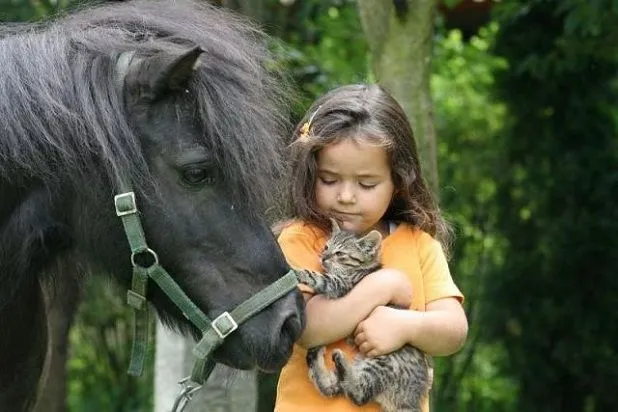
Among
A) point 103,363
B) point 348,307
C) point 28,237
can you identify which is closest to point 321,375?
point 348,307

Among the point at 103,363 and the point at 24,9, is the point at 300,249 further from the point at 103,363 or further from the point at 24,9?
the point at 103,363

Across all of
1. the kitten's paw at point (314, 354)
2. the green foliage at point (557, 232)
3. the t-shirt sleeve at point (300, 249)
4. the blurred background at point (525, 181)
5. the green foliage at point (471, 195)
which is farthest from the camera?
the green foliage at point (471, 195)

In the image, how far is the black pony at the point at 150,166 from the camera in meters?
3.00

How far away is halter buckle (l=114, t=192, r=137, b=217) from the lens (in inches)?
118

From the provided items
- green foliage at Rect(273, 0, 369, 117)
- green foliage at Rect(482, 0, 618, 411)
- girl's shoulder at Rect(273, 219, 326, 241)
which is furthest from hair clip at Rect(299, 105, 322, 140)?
green foliage at Rect(482, 0, 618, 411)

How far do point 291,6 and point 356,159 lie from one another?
4.86m

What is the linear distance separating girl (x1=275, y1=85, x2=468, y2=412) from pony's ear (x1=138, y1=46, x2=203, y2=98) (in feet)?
1.19

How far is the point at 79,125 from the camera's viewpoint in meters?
3.05

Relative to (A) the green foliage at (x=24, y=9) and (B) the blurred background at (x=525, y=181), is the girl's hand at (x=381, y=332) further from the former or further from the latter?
(B) the blurred background at (x=525, y=181)

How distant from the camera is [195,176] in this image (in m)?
3.01

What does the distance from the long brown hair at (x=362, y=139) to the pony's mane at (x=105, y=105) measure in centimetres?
9

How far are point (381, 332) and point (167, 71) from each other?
871 mm

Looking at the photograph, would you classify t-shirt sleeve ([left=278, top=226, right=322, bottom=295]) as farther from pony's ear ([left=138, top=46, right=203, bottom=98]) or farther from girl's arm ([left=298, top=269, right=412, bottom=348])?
pony's ear ([left=138, top=46, right=203, bottom=98])

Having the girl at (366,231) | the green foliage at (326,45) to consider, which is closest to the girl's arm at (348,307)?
the girl at (366,231)
